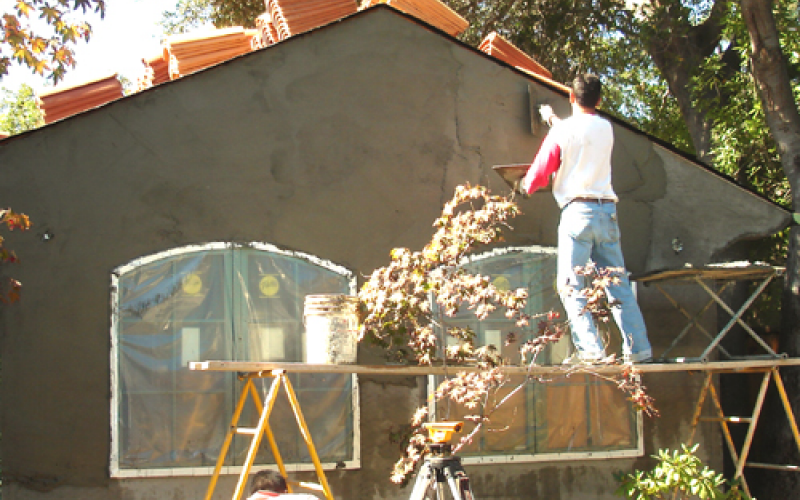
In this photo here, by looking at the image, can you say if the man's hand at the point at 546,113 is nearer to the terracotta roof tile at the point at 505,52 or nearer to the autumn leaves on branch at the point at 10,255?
the terracotta roof tile at the point at 505,52

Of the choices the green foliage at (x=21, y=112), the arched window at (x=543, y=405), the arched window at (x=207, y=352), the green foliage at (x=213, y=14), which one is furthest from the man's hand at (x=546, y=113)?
the green foliage at (x=21, y=112)

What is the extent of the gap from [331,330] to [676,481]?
278 centimetres

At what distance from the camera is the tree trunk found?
23.6 ft

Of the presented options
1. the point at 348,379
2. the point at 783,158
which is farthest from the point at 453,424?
the point at 783,158

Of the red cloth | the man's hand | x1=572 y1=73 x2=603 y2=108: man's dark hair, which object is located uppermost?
the man's hand

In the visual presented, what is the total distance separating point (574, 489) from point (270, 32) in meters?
4.92

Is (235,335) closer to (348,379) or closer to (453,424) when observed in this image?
(348,379)

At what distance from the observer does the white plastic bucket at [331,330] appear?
17.6 feet

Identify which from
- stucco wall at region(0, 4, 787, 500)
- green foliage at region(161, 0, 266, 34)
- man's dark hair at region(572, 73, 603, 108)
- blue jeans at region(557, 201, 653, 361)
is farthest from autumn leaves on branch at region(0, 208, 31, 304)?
green foliage at region(161, 0, 266, 34)

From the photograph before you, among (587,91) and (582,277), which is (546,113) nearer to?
(587,91)

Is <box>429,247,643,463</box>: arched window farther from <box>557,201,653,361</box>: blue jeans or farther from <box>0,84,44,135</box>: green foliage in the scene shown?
<box>0,84,44,135</box>: green foliage

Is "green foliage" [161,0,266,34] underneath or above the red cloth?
above

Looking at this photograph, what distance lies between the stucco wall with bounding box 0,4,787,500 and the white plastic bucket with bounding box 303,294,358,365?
3.25 feet

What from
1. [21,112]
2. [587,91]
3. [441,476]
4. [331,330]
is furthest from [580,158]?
[21,112]
